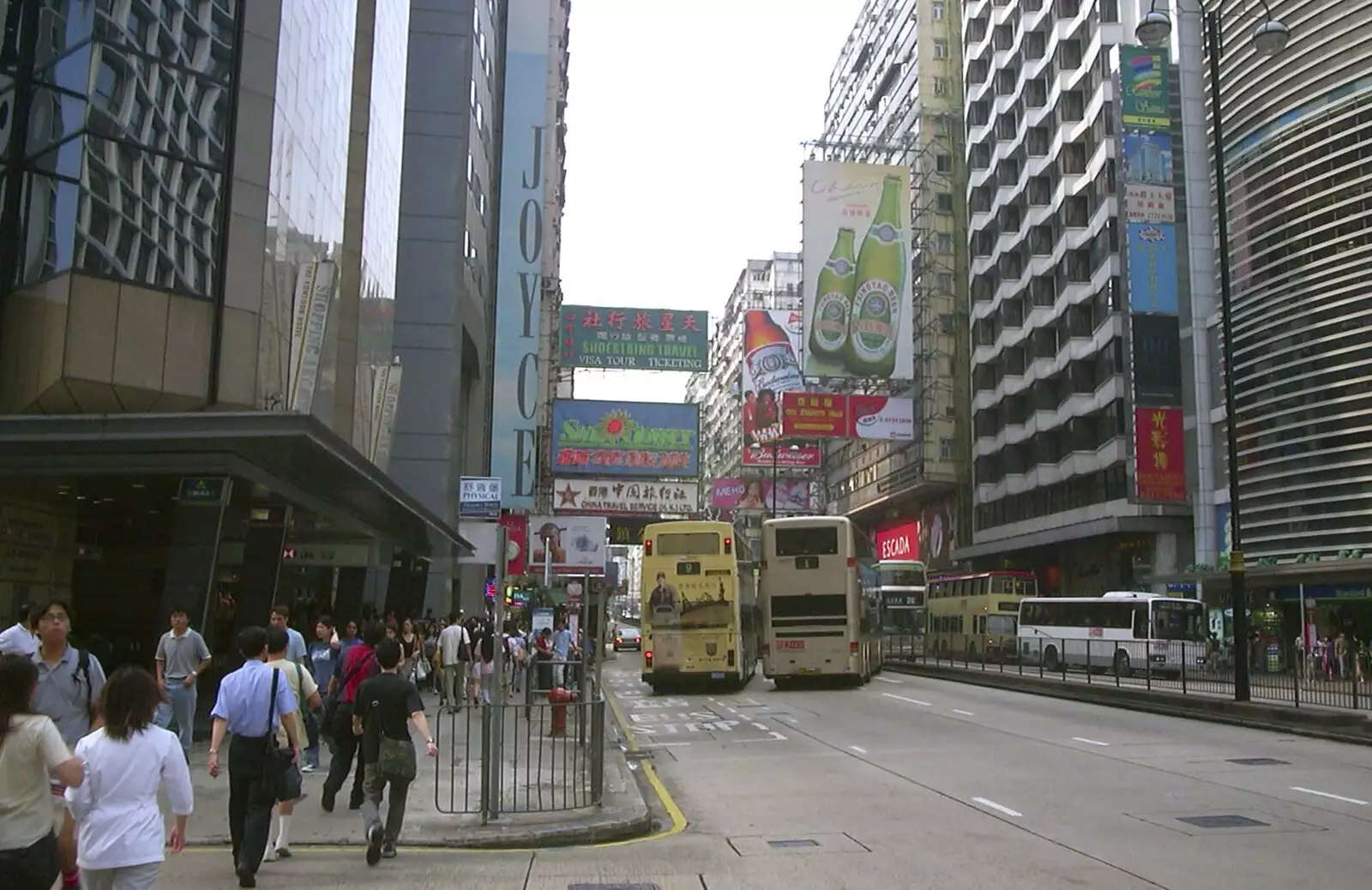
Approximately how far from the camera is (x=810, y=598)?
2997cm

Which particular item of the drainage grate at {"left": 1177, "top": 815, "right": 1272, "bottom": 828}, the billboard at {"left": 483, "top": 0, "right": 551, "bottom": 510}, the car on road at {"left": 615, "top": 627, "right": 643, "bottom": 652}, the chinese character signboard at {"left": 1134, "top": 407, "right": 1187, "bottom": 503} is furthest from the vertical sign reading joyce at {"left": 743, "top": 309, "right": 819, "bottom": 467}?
the drainage grate at {"left": 1177, "top": 815, "right": 1272, "bottom": 828}

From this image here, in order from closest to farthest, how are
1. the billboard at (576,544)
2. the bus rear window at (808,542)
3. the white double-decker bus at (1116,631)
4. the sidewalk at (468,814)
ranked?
1. the sidewalk at (468,814)
2. the bus rear window at (808,542)
3. the white double-decker bus at (1116,631)
4. the billboard at (576,544)

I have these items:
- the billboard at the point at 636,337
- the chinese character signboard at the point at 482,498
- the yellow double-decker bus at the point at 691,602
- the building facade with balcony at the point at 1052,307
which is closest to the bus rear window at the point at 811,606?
the yellow double-decker bus at the point at 691,602

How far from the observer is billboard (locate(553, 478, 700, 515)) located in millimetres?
60312

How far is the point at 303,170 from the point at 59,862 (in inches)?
812

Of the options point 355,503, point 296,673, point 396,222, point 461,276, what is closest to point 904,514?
point 461,276

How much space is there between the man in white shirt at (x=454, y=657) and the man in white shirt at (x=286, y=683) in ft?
34.7

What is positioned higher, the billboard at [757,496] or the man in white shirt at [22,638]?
the billboard at [757,496]

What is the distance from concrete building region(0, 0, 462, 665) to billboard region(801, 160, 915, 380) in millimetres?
33134

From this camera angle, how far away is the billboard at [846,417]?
60062 mm

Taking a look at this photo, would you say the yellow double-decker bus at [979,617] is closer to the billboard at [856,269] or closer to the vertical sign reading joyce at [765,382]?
the billboard at [856,269]

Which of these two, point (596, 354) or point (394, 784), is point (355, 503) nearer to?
point (394, 784)

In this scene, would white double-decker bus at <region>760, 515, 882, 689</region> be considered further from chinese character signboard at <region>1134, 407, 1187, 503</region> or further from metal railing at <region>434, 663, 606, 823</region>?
chinese character signboard at <region>1134, 407, 1187, 503</region>

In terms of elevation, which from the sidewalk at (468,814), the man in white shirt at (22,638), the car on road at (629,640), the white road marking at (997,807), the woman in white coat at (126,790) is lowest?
the car on road at (629,640)
